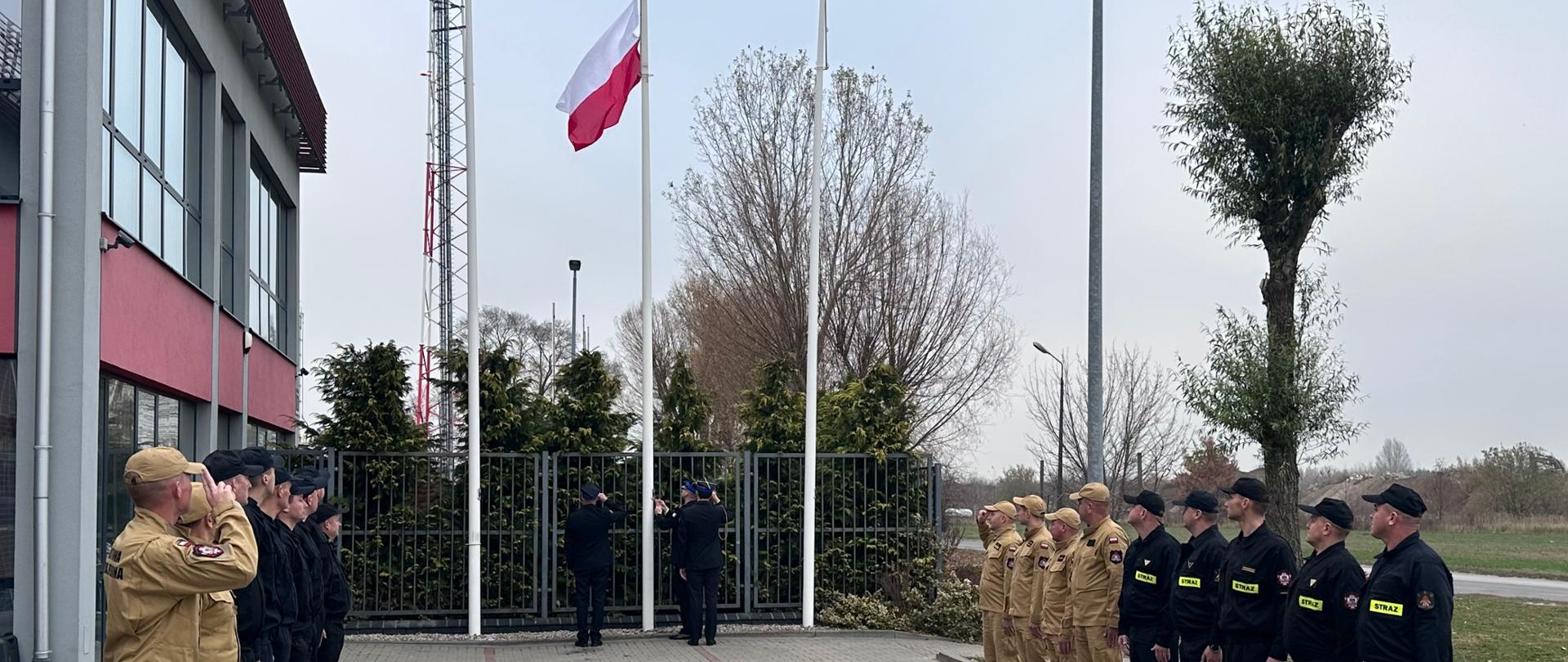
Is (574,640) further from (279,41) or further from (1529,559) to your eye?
(1529,559)

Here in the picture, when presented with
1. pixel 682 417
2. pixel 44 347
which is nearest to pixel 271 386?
pixel 682 417

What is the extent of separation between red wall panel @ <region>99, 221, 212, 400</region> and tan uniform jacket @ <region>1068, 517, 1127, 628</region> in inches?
301

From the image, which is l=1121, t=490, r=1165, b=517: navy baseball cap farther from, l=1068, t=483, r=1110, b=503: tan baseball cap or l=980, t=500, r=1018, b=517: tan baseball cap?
l=980, t=500, r=1018, b=517: tan baseball cap

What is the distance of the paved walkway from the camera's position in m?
15.2

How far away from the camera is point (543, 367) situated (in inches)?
2277

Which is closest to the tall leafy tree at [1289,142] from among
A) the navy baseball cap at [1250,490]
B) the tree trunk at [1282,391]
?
the tree trunk at [1282,391]

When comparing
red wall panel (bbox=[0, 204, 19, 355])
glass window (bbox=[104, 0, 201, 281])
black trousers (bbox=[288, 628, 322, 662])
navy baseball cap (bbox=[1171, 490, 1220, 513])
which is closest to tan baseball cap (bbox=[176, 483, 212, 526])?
black trousers (bbox=[288, 628, 322, 662])

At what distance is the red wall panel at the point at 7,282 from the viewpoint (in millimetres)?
9789

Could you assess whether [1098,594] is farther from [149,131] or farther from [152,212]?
[149,131]

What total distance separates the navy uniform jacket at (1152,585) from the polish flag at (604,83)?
8.64 metres

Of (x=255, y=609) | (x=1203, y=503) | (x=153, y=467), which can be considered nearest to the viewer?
(x=153, y=467)

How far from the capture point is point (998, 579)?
1303 centimetres

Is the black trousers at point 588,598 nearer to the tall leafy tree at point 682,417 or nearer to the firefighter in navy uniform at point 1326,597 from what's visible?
the tall leafy tree at point 682,417

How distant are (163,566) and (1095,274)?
10.9 meters
